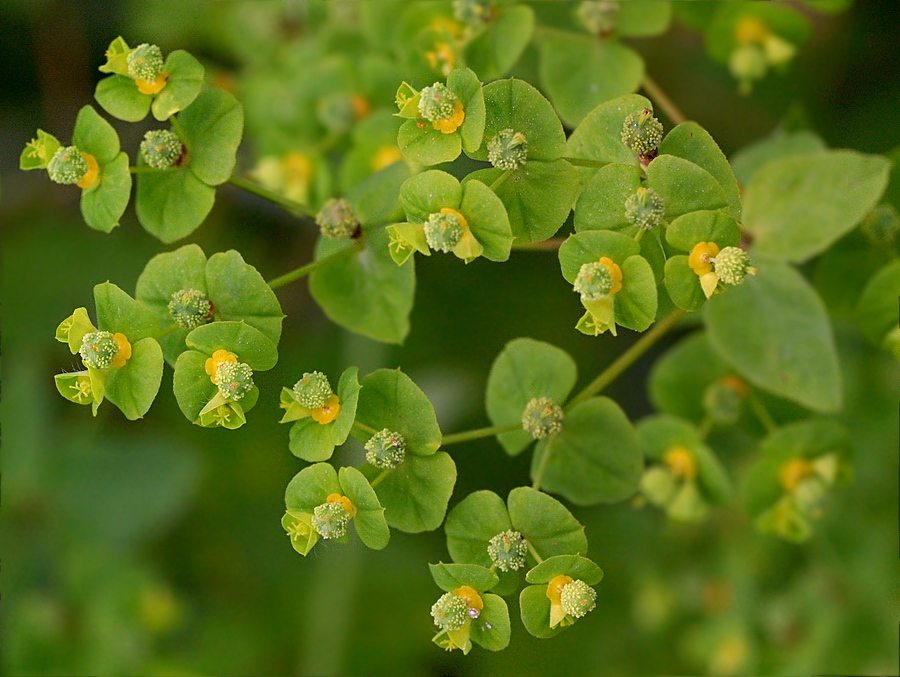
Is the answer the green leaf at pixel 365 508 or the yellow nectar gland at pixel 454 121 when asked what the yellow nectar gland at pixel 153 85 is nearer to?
the yellow nectar gland at pixel 454 121

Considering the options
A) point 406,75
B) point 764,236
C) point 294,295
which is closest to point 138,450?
point 294,295

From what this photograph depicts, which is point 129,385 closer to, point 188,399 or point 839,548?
point 188,399

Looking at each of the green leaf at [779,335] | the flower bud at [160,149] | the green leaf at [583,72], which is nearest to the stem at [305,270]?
the flower bud at [160,149]

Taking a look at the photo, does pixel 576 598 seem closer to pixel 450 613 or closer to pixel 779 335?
pixel 450 613

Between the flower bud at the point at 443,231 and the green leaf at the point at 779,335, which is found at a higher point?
the flower bud at the point at 443,231

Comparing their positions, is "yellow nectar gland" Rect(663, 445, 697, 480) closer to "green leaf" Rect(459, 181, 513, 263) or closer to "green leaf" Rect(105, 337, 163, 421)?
"green leaf" Rect(459, 181, 513, 263)

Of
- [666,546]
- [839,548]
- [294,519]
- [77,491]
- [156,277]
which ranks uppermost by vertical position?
[156,277]
